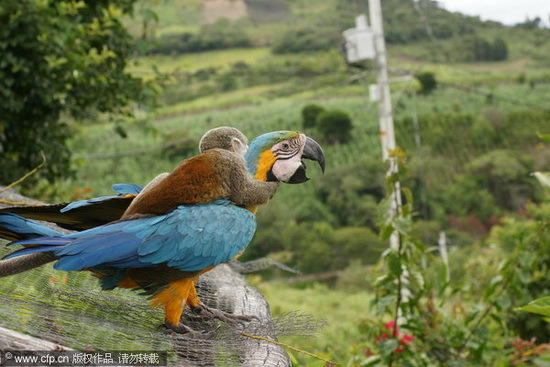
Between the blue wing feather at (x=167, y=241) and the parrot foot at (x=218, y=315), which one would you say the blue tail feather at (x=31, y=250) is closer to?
the blue wing feather at (x=167, y=241)

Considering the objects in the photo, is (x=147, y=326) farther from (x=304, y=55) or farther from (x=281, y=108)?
(x=304, y=55)

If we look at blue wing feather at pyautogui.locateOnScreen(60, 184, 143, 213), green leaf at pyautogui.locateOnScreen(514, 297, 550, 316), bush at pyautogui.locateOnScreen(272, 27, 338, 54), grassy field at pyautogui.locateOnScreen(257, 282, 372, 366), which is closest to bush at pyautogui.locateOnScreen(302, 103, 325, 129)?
grassy field at pyautogui.locateOnScreen(257, 282, 372, 366)

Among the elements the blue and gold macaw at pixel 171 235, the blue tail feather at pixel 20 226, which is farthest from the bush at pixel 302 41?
the blue tail feather at pixel 20 226

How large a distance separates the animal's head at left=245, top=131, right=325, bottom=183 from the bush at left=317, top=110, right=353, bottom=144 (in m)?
10.7

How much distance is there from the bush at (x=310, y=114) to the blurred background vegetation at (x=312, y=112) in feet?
0.15

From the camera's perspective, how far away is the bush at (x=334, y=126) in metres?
12.5

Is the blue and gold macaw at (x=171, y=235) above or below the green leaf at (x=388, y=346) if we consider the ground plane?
above

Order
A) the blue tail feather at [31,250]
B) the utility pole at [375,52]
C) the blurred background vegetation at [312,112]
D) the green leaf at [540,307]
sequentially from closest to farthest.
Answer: the green leaf at [540,307]
the blue tail feather at [31,250]
the blurred background vegetation at [312,112]
the utility pole at [375,52]

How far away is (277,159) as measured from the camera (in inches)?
66.4

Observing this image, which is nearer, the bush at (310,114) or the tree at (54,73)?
the tree at (54,73)

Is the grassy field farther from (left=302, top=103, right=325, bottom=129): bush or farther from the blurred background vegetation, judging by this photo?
(left=302, top=103, right=325, bottom=129): bush

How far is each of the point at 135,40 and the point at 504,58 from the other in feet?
54.1

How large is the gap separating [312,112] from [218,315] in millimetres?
10577

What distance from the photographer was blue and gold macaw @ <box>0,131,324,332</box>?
1483 mm
